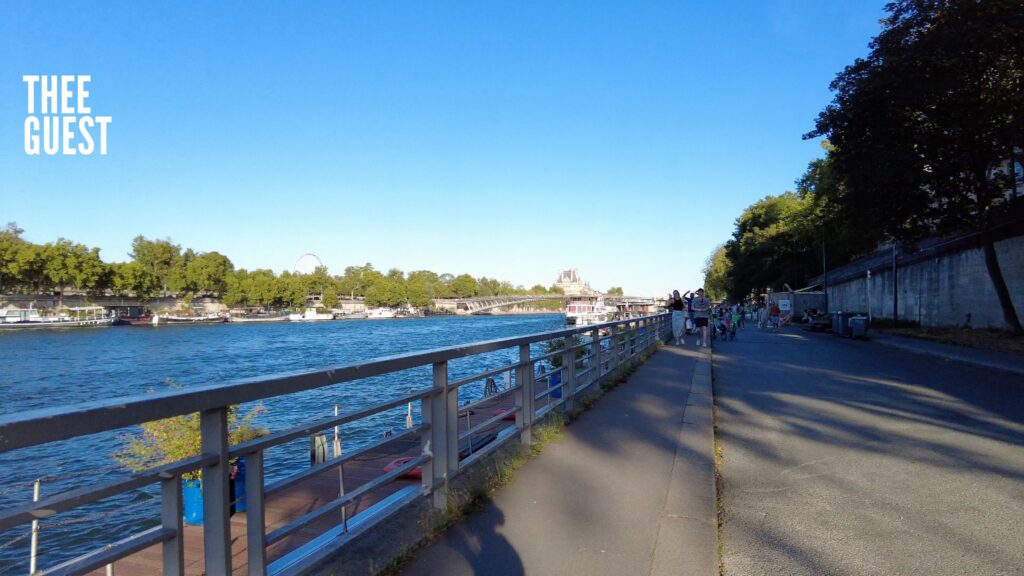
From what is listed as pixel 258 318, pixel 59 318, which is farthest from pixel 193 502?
pixel 258 318

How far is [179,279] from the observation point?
113875 mm

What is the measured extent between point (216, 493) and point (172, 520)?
220 mm

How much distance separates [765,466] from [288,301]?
141 metres

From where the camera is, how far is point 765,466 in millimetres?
6727

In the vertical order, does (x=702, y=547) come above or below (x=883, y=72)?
below

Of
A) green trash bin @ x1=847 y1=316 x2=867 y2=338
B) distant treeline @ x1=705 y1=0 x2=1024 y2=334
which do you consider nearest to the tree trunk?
distant treeline @ x1=705 y1=0 x2=1024 y2=334

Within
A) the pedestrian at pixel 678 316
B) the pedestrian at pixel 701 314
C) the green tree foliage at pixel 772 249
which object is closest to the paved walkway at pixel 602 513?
the pedestrian at pixel 701 314

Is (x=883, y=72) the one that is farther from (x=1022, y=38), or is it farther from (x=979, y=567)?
(x=979, y=567)

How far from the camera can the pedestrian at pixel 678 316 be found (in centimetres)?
2431

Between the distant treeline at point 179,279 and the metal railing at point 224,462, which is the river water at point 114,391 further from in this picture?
the distant treeline at point 179,279

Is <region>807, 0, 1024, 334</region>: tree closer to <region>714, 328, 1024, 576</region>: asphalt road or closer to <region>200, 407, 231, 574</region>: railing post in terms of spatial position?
<region>714, 328, 1024, 576</region>: asphalt road

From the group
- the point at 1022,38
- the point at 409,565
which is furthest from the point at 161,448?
the point at 1022,38

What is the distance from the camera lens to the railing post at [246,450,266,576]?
2990mm

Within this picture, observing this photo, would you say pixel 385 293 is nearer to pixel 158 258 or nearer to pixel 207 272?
pixel 207 272
